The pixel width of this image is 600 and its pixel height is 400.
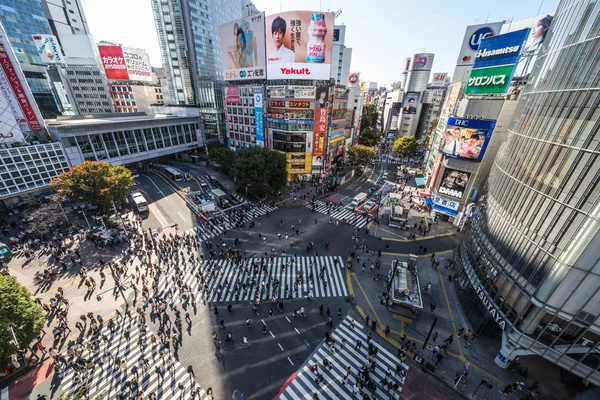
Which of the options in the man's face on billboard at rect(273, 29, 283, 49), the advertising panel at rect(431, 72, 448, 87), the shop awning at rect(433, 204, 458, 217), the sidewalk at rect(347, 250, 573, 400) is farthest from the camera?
the advertising panel at rect(431, 72, 448, 87)

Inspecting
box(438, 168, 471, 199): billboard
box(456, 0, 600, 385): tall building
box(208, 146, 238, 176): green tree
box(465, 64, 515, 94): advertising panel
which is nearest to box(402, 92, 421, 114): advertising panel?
box(465, 64, 515, 94): advertising panel

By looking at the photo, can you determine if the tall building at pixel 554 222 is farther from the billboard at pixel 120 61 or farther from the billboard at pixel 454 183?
the billboard at pixel 120 61

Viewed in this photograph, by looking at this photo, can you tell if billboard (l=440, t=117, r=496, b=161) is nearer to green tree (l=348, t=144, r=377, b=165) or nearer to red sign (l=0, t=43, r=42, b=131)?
green tree (l=348, t=144, r=377, b=165)

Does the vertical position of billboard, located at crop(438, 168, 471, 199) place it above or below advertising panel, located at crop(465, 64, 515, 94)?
below

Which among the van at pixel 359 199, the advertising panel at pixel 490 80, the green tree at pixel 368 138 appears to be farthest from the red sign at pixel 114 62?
the advertising panel at pixel 490 80

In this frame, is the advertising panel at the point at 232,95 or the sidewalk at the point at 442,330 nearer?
the sidewalk at the point at 442,330

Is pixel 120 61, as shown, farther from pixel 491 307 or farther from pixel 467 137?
pixel 491 307

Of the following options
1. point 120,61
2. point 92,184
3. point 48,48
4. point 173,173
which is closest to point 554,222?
point 92,184
